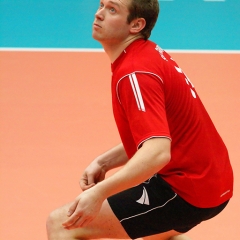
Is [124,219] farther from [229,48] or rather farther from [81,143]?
[229,48]

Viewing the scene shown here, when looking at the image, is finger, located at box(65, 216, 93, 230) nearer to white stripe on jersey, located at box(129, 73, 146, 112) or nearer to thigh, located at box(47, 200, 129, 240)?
thigh, located at box(47, 200, 129, 240)

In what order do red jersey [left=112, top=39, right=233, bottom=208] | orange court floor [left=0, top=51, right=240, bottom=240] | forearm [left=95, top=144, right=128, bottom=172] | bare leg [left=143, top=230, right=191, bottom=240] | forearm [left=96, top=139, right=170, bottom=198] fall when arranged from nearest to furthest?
forearm [left=96, top=139, right=170, bottom=198], red jersey [left=112, top=39, right=233, bottom=208], bare leg [left=143, top=230, right=191, bottom=240], forearm [left=95, top=144, right=128, bottom=172], orange court floor [left=0, top=51, right=240, bottom=240]

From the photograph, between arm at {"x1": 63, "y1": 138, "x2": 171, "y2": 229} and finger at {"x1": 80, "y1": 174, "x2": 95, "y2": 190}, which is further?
finger at {"x1": 80, "y1": 174, "x2": 95, "y2": 190}

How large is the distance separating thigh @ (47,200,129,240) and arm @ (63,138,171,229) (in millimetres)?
283

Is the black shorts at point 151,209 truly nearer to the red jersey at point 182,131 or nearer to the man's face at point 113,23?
the red jersey at point 182,131

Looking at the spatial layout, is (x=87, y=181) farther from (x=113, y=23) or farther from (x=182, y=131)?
(x=113, y=23)

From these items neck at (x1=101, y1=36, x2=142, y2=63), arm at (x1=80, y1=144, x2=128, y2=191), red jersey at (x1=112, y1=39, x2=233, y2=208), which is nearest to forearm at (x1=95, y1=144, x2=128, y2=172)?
arm at (x1=80, y1=144, x2=128, y2=191)

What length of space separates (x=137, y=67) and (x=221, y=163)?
62cm

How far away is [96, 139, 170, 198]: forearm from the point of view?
2.15m

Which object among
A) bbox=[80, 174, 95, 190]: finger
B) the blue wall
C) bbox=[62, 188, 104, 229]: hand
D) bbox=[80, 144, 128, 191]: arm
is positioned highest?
the blue wall

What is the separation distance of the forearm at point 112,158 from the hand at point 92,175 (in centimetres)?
3

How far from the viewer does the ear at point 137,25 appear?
2559 millimetres

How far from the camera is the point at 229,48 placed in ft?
20.4

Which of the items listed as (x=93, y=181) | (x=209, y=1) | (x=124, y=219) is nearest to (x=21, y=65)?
(x=209, y=1)
